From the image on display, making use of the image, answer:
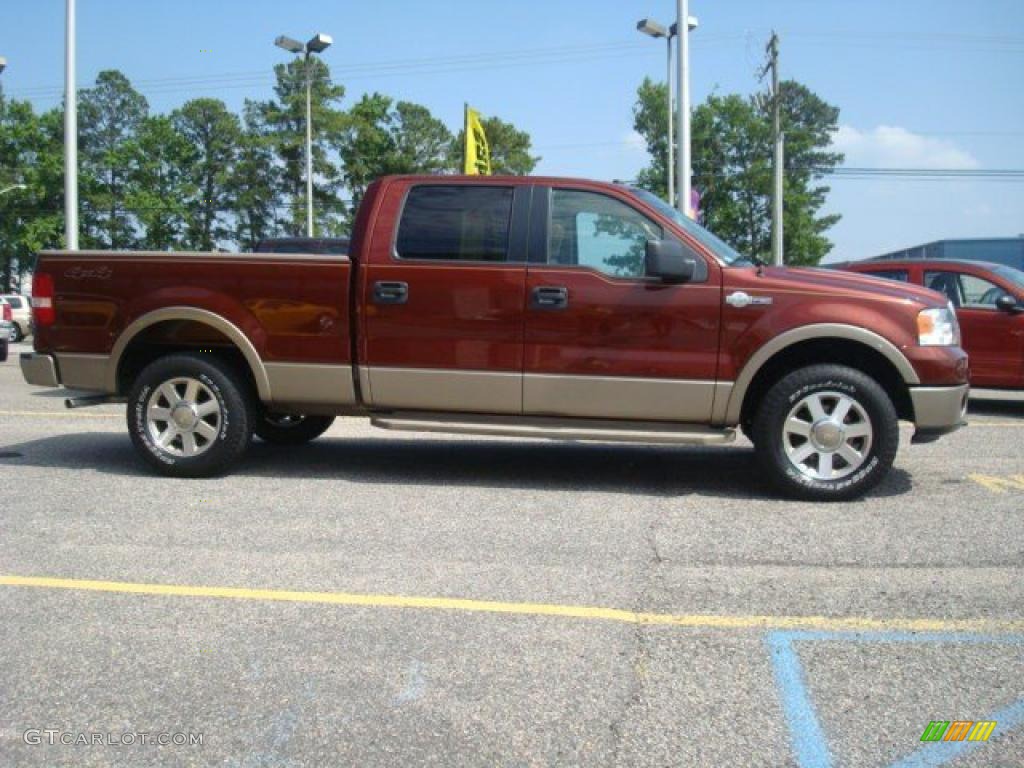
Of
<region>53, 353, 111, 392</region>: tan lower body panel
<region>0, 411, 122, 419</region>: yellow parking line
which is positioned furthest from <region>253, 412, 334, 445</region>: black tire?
<region>0, 411, 122, 419</region>: yellow parking line

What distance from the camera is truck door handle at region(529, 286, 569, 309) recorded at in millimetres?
5992

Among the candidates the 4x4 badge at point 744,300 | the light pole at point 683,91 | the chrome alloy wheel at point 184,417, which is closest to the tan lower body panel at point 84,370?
the chrome alloy wheel at point 184,417

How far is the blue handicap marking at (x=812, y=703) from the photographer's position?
9.13 ft

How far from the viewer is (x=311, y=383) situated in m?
6.38

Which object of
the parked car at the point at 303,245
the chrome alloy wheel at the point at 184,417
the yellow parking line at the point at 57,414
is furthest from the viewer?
the parked car at the point at 303,245

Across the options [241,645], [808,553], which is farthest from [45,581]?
[808,553]

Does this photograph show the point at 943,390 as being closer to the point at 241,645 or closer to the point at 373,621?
the point at 373,621

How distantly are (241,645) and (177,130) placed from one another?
210 ft

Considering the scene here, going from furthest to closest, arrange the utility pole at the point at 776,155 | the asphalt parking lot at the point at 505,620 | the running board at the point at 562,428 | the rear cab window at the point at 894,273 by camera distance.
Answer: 1. the utility pole at the point at 776,155
2. the rear cab window at the point at 894,273
3. the running board at the point at 562,428
4. the asphalt parking lot at the point at 505,620

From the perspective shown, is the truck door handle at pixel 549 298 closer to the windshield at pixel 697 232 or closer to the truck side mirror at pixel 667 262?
the truck side mirror at pixel 667 262

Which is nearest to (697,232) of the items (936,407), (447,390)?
(936,407)

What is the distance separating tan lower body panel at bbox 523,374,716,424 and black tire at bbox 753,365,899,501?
0.39 meters

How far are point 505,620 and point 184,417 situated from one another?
3485 millimetres

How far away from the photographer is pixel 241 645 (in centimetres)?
358
